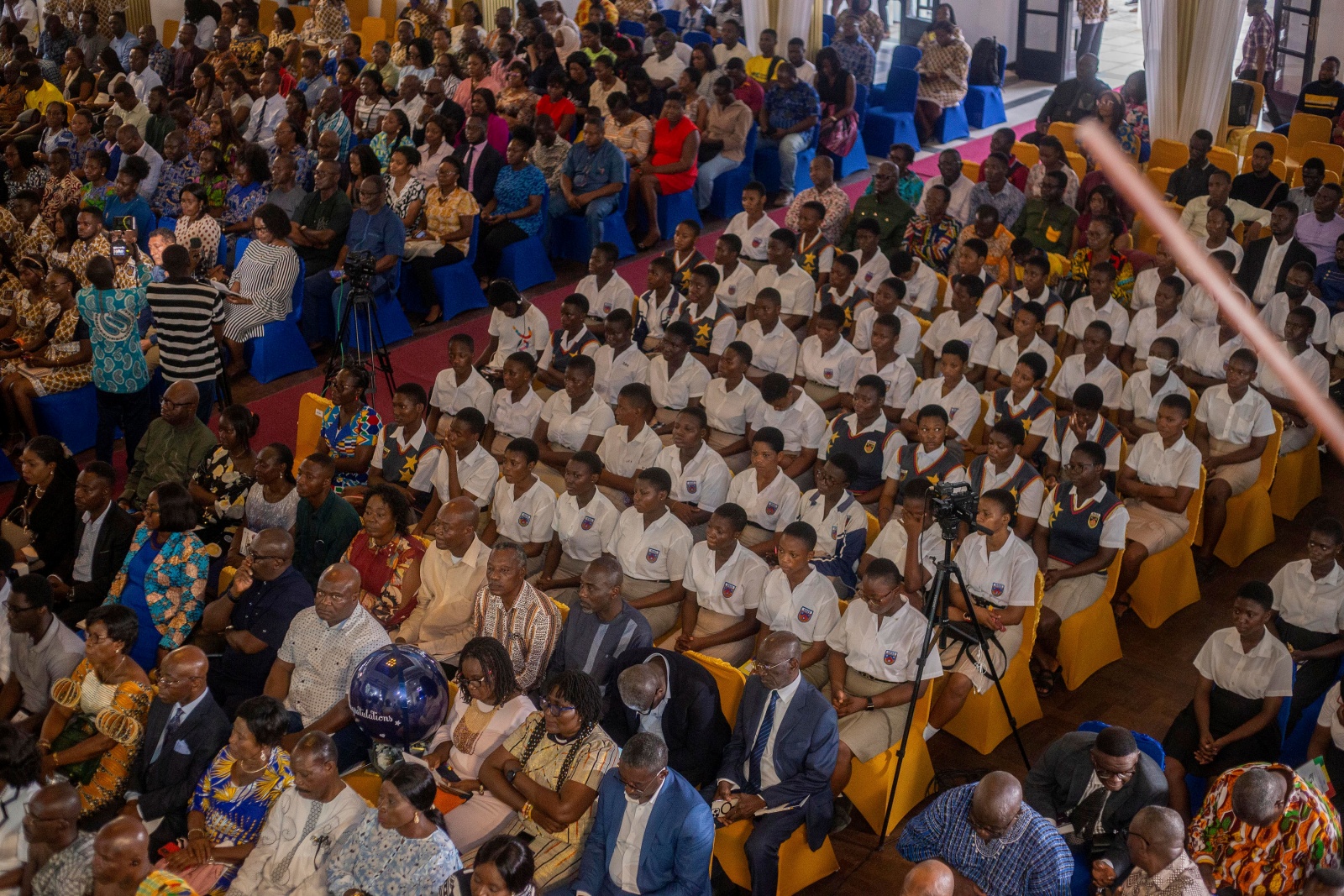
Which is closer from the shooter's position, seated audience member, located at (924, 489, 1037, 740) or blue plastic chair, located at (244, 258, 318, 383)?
seated audience member, located at (924, 489, 1037, 740)

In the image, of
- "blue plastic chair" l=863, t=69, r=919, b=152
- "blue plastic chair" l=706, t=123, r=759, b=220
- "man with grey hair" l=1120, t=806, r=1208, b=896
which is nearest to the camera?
"man with grey hair" l=1120, t=806, r=1208, b=896

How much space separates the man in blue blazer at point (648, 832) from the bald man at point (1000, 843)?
2.56 feet

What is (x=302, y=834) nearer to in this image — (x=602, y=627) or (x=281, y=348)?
(x=602, y=627)

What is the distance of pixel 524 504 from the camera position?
6.04m

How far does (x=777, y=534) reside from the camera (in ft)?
19.5

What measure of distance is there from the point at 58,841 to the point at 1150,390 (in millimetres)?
5335

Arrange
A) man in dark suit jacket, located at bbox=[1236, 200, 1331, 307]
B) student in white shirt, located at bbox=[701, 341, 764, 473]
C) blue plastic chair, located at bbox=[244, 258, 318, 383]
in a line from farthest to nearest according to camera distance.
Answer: blue plastic chair, located at bbox=[244, 258, 318, 383] → man in dark suit jacket, located at bbox=[1236, 200, 1331, 307] → student in white shirt, located at bbox=[701, 341, 764, 473]

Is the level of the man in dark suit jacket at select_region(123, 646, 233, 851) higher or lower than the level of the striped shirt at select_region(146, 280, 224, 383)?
lower

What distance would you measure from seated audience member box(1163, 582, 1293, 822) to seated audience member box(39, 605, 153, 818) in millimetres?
3780

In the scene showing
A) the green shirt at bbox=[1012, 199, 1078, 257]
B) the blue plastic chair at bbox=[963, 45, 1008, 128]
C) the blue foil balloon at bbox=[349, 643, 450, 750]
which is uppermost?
the blue foil balloon at bbox=[349, 643, 450, 750]

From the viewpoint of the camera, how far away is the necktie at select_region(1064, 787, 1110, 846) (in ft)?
14.5

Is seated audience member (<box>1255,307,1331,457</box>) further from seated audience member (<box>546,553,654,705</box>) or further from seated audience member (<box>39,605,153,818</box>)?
seated audience member (<box>39,605,153,818</box>)

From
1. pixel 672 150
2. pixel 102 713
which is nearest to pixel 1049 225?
pixel 672 150

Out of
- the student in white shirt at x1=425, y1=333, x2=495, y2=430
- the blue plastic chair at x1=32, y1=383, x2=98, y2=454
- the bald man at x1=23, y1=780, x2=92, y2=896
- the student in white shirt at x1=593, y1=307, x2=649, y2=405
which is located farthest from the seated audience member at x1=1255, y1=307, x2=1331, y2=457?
the blue plastic chair at x1=32, y1=383, x2=98, y2=454
